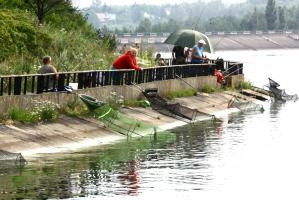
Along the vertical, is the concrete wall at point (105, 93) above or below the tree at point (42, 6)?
below

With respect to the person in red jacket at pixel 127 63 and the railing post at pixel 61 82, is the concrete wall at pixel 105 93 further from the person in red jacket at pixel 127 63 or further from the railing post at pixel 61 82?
the person in red jacket at pixel 127 63

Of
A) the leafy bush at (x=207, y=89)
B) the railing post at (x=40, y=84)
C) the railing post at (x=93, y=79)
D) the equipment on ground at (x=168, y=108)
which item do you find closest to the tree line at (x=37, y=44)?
the railing post at (x=93, y=79)

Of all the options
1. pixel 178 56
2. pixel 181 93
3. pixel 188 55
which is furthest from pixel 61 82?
pixel 188 55

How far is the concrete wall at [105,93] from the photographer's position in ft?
106

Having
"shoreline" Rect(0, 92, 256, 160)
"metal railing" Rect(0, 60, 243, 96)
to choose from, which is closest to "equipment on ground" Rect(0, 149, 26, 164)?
"shoreline" Rect(0, 92, 256, 160)

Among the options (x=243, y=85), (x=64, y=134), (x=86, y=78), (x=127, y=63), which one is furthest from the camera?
(x=243, y=85)

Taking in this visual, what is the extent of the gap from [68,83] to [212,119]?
30.5 ft

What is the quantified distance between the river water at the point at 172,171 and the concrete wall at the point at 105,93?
251cm

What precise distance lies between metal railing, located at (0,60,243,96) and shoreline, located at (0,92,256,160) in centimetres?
113

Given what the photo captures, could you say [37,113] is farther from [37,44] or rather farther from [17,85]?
[37,44]

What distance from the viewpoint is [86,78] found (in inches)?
1495

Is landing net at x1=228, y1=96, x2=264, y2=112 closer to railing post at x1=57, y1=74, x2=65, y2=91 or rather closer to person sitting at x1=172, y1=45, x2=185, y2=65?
person sitting at x1=172, y1=45, x2=185, y2=65

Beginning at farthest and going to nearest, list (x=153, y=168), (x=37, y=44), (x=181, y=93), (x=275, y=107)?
1. (x=275, y=107)
2. (x=181, y=93)
3. (x=37, y=44)
4. (x=153, y=168)

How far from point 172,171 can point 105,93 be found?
11265mm
